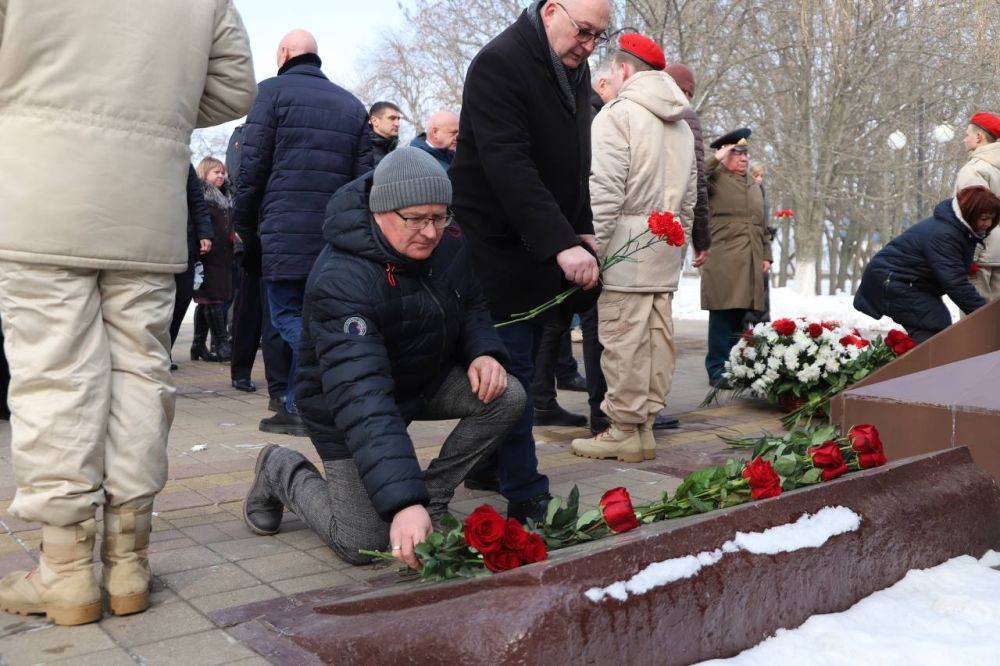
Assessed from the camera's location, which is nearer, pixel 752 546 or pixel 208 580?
pixel 752 546

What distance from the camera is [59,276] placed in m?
3.06

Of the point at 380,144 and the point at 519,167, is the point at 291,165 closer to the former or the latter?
the point at 380,144

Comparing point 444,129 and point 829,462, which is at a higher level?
point 444,129

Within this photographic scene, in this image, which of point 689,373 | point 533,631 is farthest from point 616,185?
point 689,373

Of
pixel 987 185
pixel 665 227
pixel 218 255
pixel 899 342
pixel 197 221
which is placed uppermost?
pixel 987 185

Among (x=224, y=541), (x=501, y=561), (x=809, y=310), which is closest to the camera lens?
(x=501, y=561)

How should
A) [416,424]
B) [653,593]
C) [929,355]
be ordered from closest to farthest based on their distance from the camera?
[653,593] < [929,355] < [416,424]

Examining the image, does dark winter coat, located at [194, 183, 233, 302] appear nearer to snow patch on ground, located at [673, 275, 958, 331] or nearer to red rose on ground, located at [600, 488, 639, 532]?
red rose on ground, located at [600, 488, 639, 532]

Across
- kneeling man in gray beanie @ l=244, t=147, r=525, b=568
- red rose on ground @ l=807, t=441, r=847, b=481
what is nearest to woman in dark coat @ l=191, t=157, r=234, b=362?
kneeling man in gray beanie @ l=244, t=147, r=525, b=568

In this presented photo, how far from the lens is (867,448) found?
356 centimetres

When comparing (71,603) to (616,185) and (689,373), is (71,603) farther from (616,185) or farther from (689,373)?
(689,373)

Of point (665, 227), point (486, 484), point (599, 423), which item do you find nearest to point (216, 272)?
point (599, 423)

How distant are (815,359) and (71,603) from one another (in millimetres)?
5219

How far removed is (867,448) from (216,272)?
7401mm
